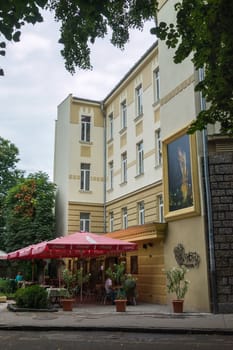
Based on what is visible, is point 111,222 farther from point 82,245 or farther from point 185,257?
point 185,257

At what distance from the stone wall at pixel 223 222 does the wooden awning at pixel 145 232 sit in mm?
3349

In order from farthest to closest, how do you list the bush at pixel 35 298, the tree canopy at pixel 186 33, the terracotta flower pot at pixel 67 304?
the bush at pixel 35 298, the terracotta flower pot at pixel 67 304, the tree canopy at pixel 186 33

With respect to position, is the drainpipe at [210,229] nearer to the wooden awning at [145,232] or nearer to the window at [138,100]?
the wooden awning at [145,232]

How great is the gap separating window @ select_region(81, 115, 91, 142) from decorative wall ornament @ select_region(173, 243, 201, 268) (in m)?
14.0

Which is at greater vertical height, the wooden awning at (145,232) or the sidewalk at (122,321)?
the wooden awning at (145,232)

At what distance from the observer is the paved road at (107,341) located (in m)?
9.23

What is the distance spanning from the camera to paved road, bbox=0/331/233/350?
9234mm

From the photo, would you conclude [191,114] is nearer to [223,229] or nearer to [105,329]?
[223,229]

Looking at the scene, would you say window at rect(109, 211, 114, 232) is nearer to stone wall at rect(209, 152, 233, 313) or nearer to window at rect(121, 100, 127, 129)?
window at rect(121, 100, 127, 129)

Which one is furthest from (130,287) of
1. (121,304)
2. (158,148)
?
(158,148)

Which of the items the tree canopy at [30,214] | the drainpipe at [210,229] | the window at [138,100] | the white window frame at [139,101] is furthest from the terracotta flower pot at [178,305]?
the tree canopy at [30,214]

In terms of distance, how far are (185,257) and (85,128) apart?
15.2m

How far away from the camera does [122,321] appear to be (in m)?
13.0

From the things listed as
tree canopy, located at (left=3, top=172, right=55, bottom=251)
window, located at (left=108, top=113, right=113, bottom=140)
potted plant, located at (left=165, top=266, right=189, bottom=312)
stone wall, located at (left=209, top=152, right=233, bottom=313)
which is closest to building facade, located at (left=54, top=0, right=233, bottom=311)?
stone wall, located at (left=209, top=152, right=233, bottom=313)
